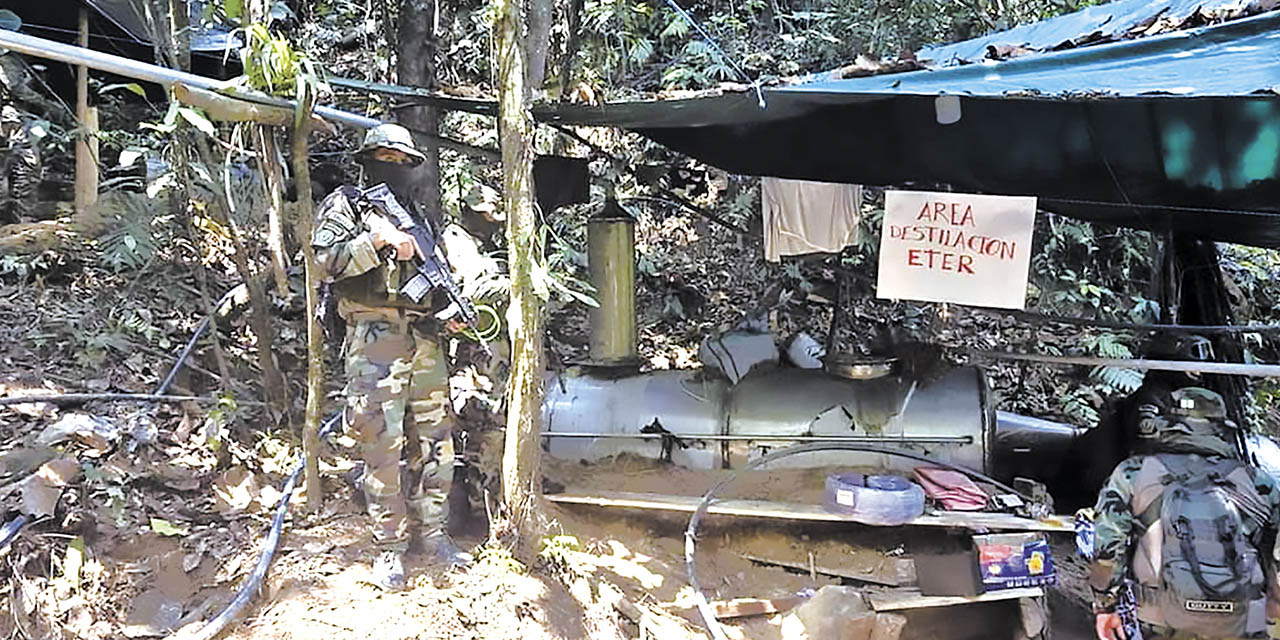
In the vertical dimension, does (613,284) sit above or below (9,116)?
below

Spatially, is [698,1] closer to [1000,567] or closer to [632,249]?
[632,249]

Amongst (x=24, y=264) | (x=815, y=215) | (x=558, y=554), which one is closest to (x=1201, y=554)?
(x=558, y=554)

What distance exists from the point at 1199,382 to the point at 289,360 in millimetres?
5727

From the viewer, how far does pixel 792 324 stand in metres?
7.48

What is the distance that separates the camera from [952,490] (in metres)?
4.60

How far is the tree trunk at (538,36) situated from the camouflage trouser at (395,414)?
225 centimetres

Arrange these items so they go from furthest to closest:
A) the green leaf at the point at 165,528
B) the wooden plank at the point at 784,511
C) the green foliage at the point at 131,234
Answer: the green foliage at the point at 131,234 → the wooden plank at the point at 784,511 → the green leaf at the point at 165,528

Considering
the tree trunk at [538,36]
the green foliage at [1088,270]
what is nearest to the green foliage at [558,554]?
the tree trunk at [538,36]

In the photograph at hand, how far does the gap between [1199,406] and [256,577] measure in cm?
414

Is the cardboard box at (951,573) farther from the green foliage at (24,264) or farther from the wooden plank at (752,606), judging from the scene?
the green foliage at (24,264)

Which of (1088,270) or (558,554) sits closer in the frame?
(558,554)

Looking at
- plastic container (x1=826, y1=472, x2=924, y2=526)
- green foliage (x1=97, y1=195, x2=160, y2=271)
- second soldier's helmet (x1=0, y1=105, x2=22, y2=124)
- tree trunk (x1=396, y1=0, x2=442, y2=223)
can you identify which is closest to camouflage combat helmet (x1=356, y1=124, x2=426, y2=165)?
tree trunk (x1=396, y1=0, x2=442, y2=223)

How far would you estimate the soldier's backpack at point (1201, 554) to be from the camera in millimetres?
3627

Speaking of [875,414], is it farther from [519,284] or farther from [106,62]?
[106,62]
